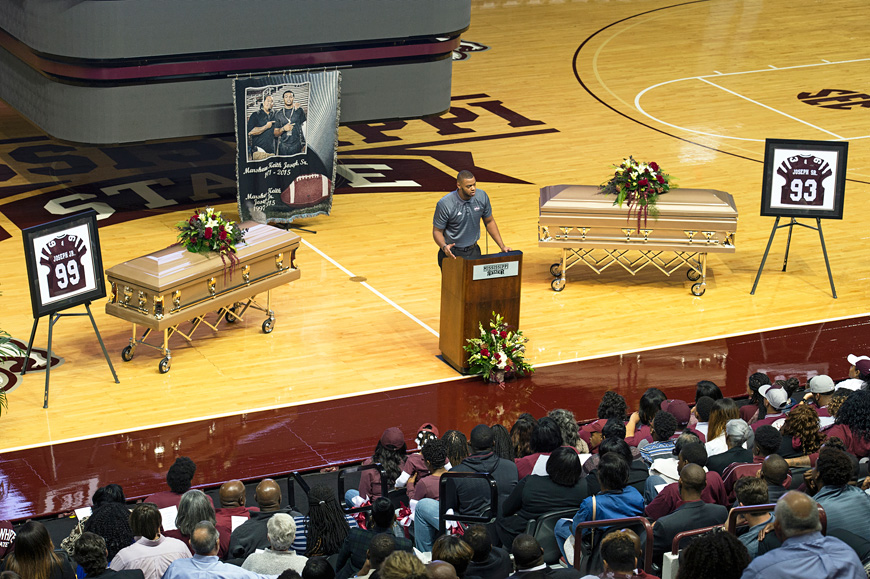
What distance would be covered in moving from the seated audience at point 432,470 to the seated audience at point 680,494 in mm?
1216

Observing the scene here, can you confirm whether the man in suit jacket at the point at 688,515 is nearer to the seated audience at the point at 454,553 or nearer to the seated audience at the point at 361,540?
the seated audience at the point at 454,553

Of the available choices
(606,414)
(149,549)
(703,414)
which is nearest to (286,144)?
(606,414)

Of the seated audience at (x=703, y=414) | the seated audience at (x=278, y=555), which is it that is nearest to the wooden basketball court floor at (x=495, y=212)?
the seated audience at (x=703, y=414)

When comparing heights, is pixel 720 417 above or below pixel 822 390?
above

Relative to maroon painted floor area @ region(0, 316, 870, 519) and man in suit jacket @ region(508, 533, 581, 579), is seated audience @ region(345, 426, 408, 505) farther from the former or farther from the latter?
man in suit jacket @ region(508, 533, 581, 579)

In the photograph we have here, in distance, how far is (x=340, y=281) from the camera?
41.0 feet

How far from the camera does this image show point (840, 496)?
580cm

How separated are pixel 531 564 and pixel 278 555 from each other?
1324 mm

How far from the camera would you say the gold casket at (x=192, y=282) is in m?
10.1

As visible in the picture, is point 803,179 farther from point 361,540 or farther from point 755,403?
point 361,540

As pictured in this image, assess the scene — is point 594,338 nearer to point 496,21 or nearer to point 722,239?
point 722,239

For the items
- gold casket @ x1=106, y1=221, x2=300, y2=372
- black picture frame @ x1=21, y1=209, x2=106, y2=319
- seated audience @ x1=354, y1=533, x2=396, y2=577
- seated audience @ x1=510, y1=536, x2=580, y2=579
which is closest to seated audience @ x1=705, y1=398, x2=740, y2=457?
seated audience @ x1=510, y1=536, x2=580, y2=579

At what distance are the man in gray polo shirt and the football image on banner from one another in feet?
12.2

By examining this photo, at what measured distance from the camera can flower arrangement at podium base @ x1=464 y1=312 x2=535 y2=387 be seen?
1025 cm
